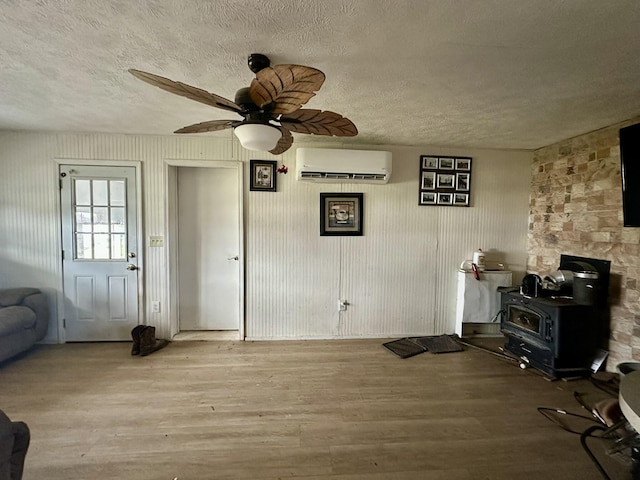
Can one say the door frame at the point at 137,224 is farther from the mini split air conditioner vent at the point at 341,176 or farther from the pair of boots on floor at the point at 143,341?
the mini split air conditioner vent at the point at 341,176

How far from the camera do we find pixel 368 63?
4.91ft

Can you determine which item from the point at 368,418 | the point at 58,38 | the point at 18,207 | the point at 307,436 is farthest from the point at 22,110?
the point at 368,418

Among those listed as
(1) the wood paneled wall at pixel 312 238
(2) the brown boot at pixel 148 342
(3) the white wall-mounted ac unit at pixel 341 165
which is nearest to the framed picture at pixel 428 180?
(1) the wood paneled wall at pixel 312 238

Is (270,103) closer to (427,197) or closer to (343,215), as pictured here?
(343,215)

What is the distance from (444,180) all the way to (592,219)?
4.56 feet

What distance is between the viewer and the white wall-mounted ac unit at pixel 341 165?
277 centimetres

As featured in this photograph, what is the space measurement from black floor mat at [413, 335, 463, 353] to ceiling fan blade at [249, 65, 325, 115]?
2.77 m

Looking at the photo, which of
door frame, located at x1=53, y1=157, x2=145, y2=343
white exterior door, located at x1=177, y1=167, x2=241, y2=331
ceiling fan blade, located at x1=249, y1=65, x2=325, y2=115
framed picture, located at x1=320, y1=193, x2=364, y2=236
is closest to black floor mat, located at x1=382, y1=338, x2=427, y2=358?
framed picture, located at x1=320, y1=193, x2=364, y2=236

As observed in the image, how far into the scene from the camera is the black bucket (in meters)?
2.29

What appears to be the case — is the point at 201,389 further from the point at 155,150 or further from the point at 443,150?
the point at 443,150

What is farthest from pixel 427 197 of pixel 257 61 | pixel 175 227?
pixel 175 227

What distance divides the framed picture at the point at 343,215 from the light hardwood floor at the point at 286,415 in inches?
53.4

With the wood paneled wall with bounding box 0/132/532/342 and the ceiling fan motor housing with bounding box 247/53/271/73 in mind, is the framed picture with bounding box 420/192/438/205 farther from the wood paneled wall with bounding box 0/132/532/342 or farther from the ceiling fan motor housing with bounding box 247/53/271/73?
the ceiling fan motor housing with bounding box 247/53/271/73

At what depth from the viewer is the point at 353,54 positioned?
142cm
